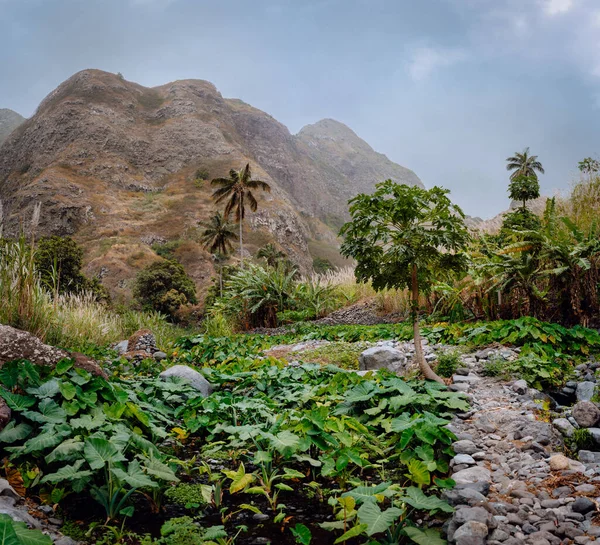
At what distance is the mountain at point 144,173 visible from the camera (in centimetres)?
5762

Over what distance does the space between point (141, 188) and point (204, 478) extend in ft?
245

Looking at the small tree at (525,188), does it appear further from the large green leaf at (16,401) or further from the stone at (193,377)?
the large green leaf at (16,401)

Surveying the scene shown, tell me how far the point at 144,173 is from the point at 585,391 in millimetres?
79358

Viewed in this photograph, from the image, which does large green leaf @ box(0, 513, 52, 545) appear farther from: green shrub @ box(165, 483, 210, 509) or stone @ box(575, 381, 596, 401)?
stone @ box(575, 381, 596, 401)

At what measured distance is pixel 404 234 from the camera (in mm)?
3980

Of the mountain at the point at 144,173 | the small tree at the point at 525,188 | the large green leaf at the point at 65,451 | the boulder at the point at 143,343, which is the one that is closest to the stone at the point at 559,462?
the large green leaf at the point at 65,451

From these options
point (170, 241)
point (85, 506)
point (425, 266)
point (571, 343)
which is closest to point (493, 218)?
point (571, 343)

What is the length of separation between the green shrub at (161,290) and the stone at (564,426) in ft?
121

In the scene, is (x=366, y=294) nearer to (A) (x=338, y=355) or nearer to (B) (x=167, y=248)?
(A) (x=338, y=355)

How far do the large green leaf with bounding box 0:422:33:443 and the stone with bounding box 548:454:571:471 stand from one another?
3272 mm

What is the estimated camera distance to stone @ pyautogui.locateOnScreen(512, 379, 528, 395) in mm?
3777

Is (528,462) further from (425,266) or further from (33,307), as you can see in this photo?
(33,307)

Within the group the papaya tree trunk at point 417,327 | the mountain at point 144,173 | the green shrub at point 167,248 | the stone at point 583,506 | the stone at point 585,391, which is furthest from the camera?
the mountain at point 144,173

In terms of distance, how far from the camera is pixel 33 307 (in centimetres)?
550
